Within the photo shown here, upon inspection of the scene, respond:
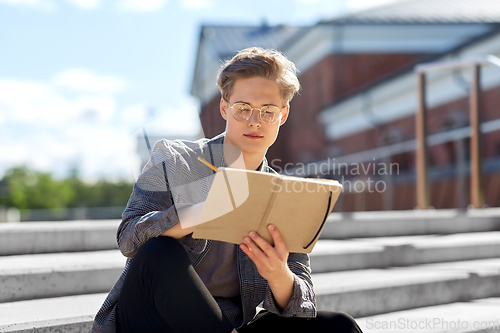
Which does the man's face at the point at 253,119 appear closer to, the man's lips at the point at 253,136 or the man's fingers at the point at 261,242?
the man's lips at the point at 253,136

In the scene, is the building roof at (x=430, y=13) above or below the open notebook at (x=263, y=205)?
above

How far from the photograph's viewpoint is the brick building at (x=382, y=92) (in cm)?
811

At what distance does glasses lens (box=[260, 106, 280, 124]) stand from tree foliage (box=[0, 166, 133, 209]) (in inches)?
1844

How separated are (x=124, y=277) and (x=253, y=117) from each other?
0.66m

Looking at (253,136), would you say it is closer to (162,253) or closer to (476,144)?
(162,253)

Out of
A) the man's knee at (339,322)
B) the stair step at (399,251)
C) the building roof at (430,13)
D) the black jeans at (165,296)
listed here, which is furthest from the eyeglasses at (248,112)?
the building roof at (430,13)

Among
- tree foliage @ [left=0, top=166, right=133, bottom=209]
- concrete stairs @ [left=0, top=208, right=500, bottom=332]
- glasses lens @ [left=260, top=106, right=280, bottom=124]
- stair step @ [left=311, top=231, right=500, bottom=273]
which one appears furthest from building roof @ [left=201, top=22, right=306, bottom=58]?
tree foliage @ [left=0, top=166, right=133, bottom=209]

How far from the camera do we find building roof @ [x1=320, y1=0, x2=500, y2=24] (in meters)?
14.6

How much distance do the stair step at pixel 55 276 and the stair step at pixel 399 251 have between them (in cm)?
117

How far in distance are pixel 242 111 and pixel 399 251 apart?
2006 millimetres

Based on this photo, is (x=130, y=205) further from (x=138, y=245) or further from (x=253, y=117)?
(x=253, y=117)

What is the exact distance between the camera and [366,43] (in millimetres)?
16328

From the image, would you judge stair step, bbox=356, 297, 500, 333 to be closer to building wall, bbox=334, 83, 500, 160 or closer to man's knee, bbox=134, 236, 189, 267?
man's knee, bbox=134, 236, 189, 267

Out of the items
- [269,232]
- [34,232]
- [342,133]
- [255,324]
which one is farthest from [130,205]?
[342,133]
